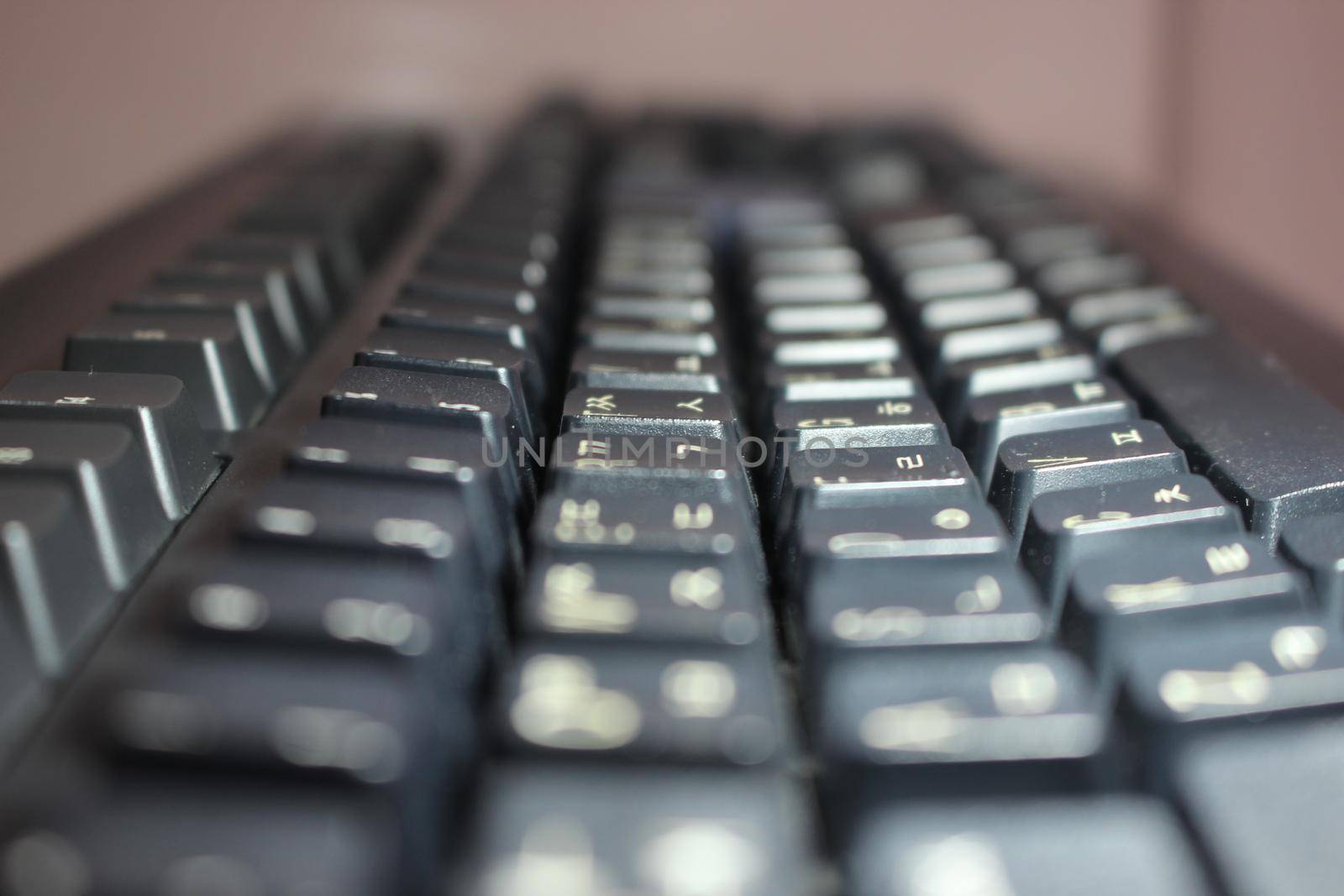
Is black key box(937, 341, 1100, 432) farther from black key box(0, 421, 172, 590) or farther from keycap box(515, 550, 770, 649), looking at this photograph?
black key box(0, 421, 172, 590)

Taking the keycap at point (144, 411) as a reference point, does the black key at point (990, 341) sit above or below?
below

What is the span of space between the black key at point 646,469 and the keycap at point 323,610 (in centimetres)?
7

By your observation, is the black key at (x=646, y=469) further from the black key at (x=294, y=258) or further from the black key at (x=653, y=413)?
the black key at (x=294, y=258)

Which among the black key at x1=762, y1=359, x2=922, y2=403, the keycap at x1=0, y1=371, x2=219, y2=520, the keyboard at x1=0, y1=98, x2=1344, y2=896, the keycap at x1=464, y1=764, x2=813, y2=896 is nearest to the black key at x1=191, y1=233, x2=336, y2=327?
the keyboard at x1=0, y1=98, x2=1344, y2=896

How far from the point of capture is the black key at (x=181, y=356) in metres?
0.42

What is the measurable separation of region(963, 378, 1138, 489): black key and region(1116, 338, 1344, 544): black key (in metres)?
0.03

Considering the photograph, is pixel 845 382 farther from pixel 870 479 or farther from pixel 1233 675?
pixel 1233 675

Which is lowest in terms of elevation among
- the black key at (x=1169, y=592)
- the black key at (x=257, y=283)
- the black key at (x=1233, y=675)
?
the black key at (x=1233, y=675)

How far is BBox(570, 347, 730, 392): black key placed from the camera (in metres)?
0.43

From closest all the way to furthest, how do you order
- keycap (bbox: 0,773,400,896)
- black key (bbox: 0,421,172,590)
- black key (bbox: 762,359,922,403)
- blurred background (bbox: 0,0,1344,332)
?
keycap (bbox: 0,773,400,896) < black key (bbox: 0,421,172,590) < black key (bbox: 762,359,922,403) < blurred background (bbox: 0,0,1344,332)

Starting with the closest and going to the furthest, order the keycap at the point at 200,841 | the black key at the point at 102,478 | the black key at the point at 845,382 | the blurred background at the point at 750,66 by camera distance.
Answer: the keycap at the point at 200,841 → the black key at the point at 102,478 → the black key at the point at 845,382 → the blurred background at the point at 750,66

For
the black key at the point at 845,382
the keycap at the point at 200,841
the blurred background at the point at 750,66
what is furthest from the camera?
the blurred background at the point at 750,66

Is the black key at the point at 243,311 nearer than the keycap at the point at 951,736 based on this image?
No

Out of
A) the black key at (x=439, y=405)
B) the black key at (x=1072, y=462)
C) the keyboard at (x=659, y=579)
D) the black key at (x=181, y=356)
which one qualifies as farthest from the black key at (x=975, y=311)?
the black key at (x=181, y=356)
